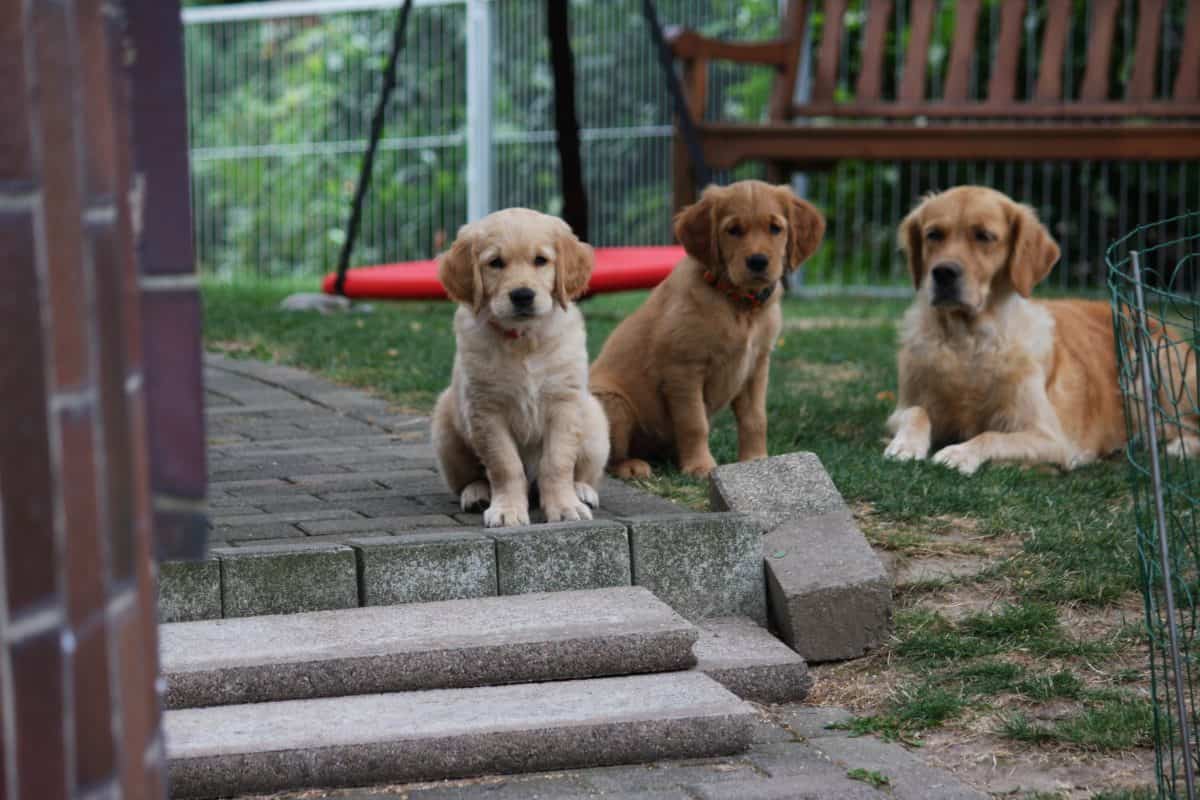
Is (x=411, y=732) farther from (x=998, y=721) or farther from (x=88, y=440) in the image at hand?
Result: (x=88, y=440)

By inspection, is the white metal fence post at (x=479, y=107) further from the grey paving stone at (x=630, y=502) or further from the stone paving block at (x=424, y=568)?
the stone paving block at (x=424, y=568)

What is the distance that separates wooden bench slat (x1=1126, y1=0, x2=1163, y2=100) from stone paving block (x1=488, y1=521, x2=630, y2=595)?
7.30 metres

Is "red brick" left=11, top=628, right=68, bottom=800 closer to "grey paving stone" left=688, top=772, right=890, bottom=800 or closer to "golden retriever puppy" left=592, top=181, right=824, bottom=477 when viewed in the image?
"grey paving stone" left=688, top=772, right=890, bottom=800

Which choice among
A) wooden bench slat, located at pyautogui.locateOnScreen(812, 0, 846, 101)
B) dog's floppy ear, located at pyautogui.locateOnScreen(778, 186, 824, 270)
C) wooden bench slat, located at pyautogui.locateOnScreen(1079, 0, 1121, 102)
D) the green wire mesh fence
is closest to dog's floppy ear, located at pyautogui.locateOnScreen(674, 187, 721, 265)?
dog's floppy ear, located at pyautogui.locateOnScreen(778, 186, 824, 270)

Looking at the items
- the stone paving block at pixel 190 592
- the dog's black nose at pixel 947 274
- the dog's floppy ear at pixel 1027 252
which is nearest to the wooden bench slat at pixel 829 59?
the dog's floppy ear at pixel 1027 252

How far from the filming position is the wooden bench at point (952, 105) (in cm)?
881

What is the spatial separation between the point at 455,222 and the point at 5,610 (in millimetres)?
11412

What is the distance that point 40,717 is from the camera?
108 cm

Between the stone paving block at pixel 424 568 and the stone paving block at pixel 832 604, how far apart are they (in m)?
0.70

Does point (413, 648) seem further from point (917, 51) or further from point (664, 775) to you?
point (917, 51)

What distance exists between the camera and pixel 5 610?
1.06m

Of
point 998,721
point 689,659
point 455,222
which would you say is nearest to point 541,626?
point 689,659

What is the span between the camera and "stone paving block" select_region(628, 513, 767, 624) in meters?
3.61

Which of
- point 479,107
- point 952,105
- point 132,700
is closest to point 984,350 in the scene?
point 132,700
